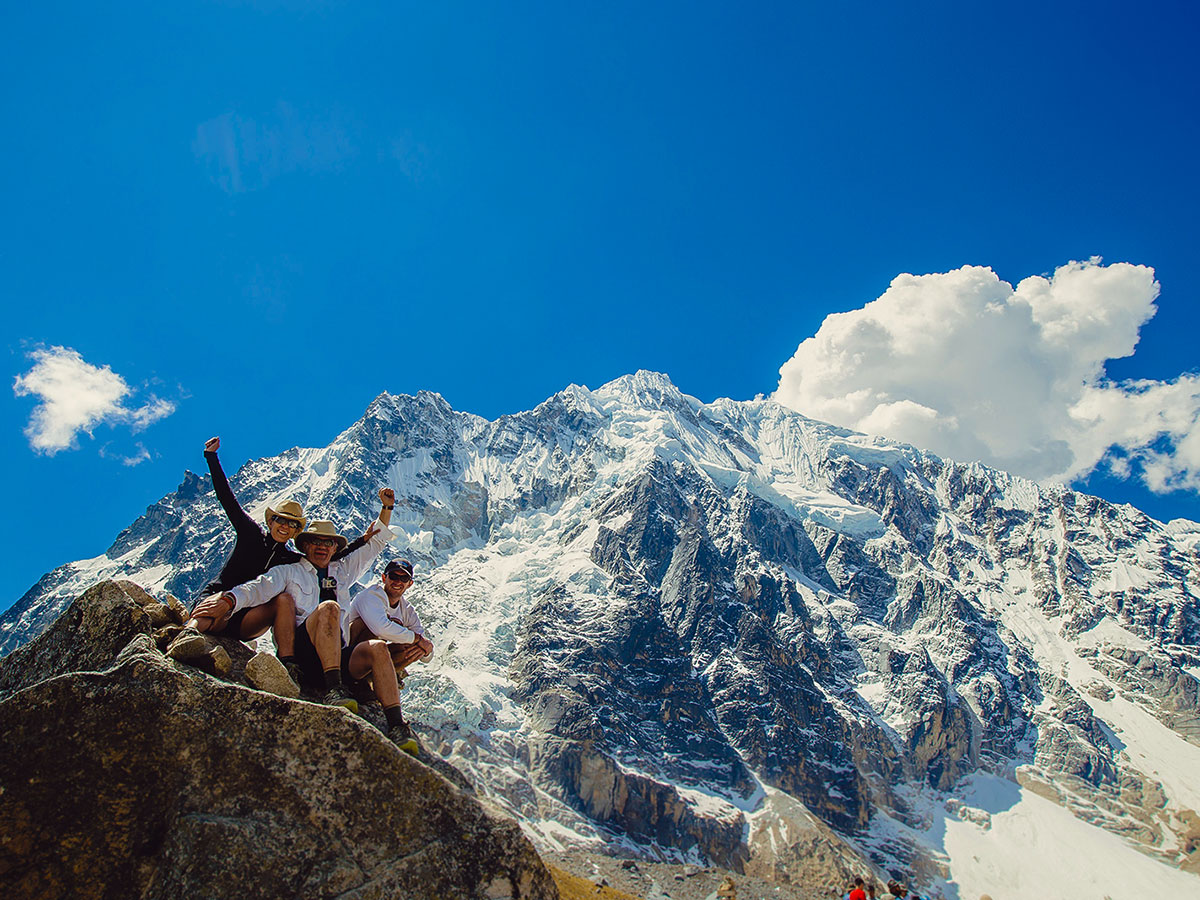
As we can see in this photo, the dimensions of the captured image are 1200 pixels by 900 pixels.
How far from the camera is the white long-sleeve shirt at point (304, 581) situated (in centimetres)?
798

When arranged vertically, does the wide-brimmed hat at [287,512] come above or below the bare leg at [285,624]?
above

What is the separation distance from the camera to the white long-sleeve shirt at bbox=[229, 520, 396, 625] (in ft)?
26.2

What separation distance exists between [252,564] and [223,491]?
5.67 ft

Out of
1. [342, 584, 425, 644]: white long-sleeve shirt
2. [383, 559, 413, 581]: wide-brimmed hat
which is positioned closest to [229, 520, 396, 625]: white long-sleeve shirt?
[342, 584, 425, 644]: white long-sleeve shirt

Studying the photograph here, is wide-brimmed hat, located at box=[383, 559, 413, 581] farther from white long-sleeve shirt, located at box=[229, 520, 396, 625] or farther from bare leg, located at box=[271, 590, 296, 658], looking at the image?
bare leg, located at box=[271, 590, 296, 658]

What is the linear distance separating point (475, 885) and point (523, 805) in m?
196

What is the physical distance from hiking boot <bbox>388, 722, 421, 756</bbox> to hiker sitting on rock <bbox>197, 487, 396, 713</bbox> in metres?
0.45

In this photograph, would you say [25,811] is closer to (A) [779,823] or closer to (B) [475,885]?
(B) [475,885]

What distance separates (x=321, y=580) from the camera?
9.10m

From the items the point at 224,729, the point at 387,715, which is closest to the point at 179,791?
the point at 224,729

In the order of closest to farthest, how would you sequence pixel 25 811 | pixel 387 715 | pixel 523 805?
pixel 25 811 < pixel 387 715 < pixel 523 805

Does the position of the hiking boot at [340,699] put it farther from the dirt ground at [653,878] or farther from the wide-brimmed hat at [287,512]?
the dirt ground at [653,878]

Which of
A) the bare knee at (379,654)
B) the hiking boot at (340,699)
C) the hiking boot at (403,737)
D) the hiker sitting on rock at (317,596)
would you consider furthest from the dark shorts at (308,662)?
the hiking boot at (403,737)

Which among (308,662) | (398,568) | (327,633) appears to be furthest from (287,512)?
(327,633)
